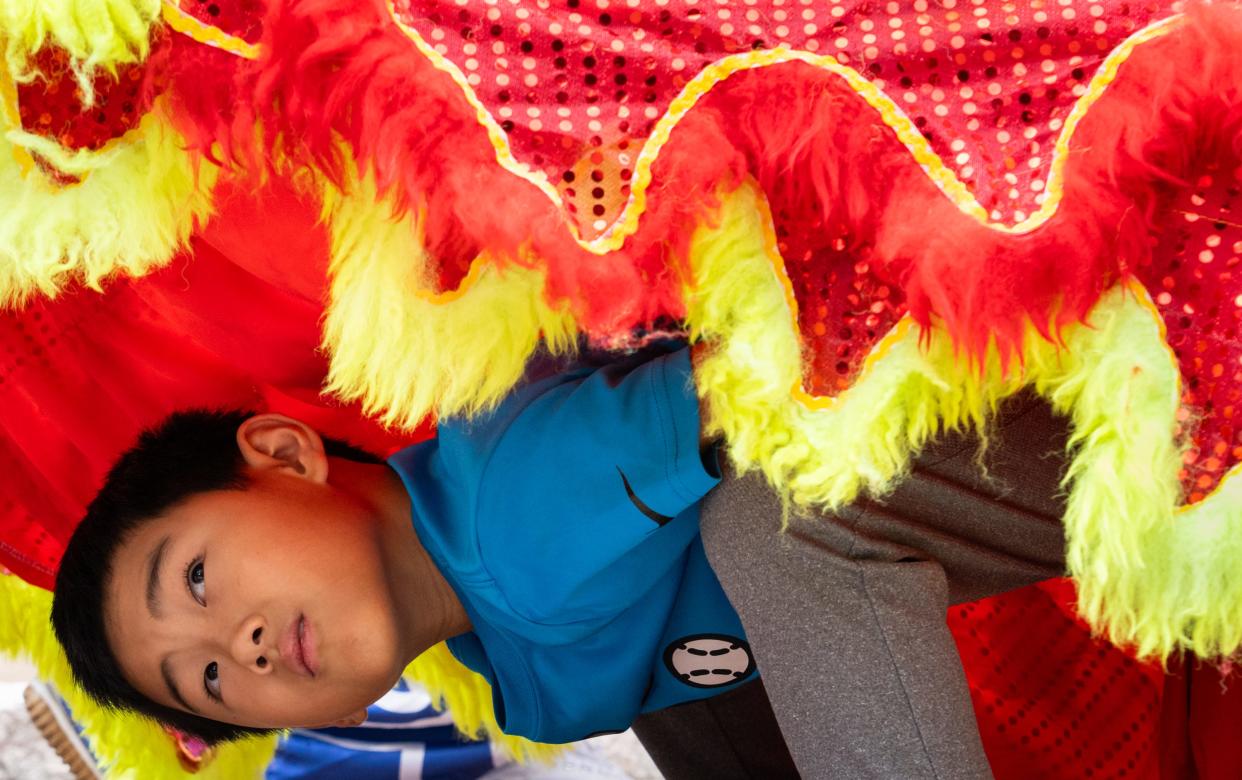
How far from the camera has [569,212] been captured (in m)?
0.64

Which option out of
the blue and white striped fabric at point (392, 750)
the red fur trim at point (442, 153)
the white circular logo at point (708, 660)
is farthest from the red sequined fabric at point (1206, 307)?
the blue and white striped fabric at point (392, 750)

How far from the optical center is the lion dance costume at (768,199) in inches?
23.8

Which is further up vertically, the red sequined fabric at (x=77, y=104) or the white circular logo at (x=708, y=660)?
the red sequined fabric at (x=77, y=104)

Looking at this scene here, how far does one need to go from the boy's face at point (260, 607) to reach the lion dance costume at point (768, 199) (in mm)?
285

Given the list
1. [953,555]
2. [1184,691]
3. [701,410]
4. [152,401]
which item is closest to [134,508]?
[152,401]

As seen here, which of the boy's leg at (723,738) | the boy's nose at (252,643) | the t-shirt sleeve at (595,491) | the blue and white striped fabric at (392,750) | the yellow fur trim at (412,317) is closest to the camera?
the yellow fur trim at (412,317)

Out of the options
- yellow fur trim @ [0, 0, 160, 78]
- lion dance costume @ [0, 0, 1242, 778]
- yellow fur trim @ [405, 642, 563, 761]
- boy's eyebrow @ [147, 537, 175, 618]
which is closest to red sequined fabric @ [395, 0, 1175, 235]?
lion dance costume @ [0, 0, 1242, 778]

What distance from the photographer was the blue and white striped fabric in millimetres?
1374

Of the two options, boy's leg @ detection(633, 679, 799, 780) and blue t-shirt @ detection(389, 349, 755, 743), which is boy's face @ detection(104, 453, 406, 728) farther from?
boy's leg @ detection(633, 679, 799, 780)

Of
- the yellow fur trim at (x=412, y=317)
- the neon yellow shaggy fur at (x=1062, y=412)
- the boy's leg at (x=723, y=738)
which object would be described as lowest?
the boy's leg at (x=723, y=738)

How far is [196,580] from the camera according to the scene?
98 centimetres

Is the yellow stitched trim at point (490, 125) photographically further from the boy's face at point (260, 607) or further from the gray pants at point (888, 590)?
the boy's face at point (260, 607)

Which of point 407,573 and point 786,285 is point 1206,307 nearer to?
point 786,285

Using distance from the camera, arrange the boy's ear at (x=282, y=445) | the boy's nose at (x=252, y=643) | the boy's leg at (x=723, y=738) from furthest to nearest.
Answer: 1. the boy's leg at (x=723, y=738)
2. the boy's ear at (x=282, y=445)
3. the boy's nose at (x=252, y=643)
